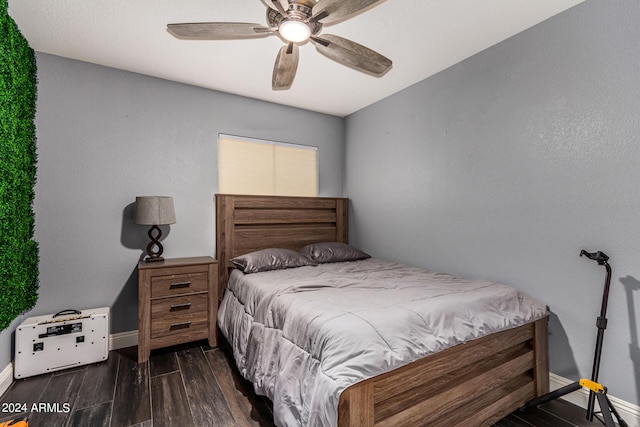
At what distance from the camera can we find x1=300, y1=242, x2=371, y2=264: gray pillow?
3.24m

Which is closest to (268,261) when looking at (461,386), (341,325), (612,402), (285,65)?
(341,325)

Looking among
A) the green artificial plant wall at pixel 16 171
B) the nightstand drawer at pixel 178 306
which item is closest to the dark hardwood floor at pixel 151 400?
the nightstand drawer at pixel 178 306

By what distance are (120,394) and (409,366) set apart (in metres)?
1.92

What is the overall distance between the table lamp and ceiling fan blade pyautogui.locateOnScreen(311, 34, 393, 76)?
73.3 inches

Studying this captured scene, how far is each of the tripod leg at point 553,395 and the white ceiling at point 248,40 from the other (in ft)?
7.72

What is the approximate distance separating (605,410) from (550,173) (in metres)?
1.39

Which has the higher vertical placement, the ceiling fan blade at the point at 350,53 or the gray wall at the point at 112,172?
the ceiling fan blade at the point at 350,53

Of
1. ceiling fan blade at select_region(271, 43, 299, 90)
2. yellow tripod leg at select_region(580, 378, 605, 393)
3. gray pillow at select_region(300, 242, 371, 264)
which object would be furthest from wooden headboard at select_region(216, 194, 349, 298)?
yellow tripod leg at select_region(580, 378, 605, 393)

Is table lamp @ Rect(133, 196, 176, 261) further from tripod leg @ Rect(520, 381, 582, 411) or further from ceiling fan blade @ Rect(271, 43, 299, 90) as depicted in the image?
tripod leg @ Rect(520, 381, 582, 411)

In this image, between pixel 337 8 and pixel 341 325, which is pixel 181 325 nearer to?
pixel 341 325

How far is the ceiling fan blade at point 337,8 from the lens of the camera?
1519mm

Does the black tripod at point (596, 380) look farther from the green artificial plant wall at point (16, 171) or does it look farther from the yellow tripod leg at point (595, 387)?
the green artificial plant wall at point (16, 171)

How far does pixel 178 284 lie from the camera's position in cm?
259

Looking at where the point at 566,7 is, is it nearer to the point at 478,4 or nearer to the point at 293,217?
the point at 478,4
